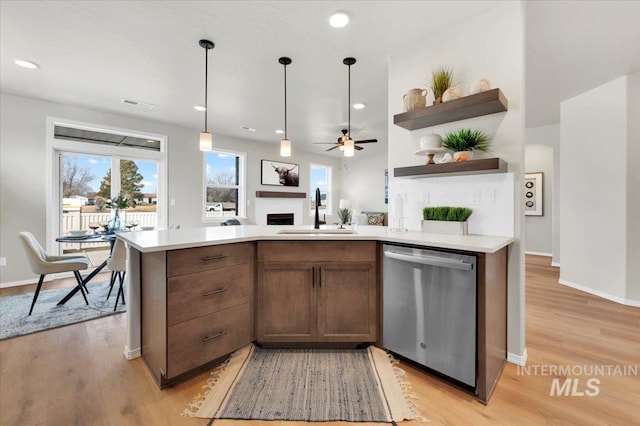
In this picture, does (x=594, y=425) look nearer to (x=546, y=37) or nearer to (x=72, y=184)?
(x=546, y=37)

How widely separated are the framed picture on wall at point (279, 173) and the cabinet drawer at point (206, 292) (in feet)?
16.7

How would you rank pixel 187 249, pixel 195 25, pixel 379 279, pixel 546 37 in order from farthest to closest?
1. pixel 546 37
2. pixel 195 25
3. pixel 379 279
4. pixel 187 249

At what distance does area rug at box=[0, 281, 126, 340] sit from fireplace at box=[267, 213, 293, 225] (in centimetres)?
376

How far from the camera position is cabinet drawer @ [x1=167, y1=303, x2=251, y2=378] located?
1697mm

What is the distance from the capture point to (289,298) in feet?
6.87

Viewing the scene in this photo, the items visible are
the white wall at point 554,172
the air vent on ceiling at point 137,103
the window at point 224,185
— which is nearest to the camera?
the air vent on ceiling at point 137,103

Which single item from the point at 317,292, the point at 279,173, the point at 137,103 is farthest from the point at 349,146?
the point at 279,173

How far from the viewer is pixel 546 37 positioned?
8.32ft

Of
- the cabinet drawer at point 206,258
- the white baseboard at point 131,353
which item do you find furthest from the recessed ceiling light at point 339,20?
the white baseboard at point 131,353

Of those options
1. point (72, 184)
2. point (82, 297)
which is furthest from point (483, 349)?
point (72, 184)

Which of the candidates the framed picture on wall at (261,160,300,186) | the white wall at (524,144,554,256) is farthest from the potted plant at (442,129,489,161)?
the framed picture on wall at (261,160,300,186)

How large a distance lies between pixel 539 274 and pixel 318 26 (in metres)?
4.83

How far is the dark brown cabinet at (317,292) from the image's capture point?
6.81ft

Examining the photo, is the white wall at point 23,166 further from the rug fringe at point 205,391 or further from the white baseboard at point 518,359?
the white baseboard at point 518,359
